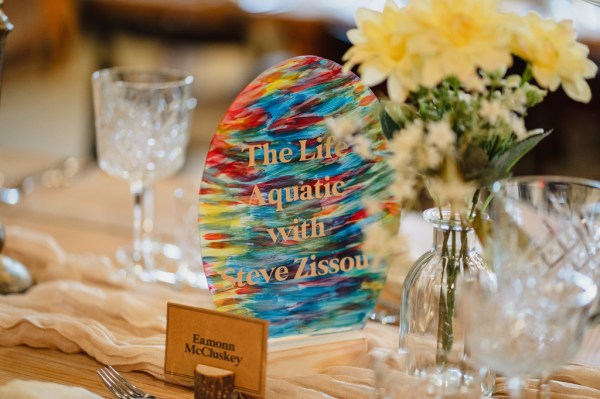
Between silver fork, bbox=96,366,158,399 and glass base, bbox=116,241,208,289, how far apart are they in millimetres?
338

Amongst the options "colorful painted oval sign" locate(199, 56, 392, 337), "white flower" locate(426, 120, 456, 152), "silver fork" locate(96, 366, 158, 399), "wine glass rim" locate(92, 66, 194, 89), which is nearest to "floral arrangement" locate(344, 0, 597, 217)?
"white flower" locate(426, 120, 456, 152)

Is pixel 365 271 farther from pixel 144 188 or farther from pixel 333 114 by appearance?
pixel 144 188

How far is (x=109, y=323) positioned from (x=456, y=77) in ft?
2.02

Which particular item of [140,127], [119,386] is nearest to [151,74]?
[140,127]

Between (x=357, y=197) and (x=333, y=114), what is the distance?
111 millimetres

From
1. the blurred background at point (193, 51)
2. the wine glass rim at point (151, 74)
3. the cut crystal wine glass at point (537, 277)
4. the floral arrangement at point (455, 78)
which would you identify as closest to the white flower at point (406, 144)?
the floral arrangement at point (455, 78)

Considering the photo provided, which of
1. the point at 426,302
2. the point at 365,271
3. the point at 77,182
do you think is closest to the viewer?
the point at 426,302

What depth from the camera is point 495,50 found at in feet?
2.58

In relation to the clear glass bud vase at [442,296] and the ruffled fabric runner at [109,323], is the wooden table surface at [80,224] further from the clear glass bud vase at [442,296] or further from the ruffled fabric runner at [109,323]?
the clear glass bud vase at [442,296]

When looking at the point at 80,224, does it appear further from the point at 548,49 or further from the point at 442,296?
the point at 548,49

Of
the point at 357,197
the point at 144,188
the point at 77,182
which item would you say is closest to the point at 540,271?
the point at 357,197

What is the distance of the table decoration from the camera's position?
0.78 metres

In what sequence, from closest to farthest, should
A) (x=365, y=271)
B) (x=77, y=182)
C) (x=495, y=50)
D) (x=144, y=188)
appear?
(x=495, y=50) < (x=365, y=271) < (x=144, y=188) < (x=77, y=182)

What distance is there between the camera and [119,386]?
99 centimetres
